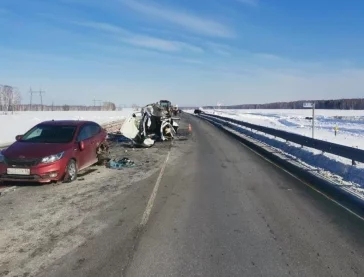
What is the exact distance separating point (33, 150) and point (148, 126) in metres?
13.3

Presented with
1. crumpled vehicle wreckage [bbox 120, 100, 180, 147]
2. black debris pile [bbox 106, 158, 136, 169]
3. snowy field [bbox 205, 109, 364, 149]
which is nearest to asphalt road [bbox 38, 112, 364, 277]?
black debris pile [bbox 106, 158, 136, 169]

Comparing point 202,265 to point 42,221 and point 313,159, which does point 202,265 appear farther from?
point 313,159

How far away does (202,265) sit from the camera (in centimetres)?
484

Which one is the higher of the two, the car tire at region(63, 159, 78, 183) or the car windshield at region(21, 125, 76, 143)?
the car windshield at region(21, 125, 76, 143)

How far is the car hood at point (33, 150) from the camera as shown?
974cm

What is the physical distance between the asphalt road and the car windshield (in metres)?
2.92

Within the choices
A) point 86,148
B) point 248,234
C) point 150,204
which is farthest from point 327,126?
point 248,234

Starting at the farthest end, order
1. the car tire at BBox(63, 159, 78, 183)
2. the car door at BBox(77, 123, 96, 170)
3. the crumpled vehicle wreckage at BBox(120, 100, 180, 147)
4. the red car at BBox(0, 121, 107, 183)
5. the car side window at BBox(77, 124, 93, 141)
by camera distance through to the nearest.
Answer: the crumpled vehicle wreckage at BBox(120, 100, 180, 147) → the car side window at BBox(77, 124, 93, 141) → the car door at BBox(77, 123, 96, 170) → the car tire at BBox(63, 159, 78, 183) → the red car at BBox(0, 121, 107, 183)

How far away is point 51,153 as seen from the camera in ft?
32.6

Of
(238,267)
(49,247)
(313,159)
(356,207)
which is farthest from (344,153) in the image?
(49,247)

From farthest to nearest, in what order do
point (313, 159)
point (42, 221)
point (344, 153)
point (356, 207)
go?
point (313, 159)
point (344, 153)
point (356, 207)
point (42, 221)

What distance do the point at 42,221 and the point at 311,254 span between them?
4.34 m

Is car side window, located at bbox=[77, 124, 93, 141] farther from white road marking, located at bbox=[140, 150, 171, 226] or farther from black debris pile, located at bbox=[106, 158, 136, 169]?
white road marking, located at bbox=[140, 150, 171, 226]

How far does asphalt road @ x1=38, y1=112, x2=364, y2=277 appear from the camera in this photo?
4.77 metres
